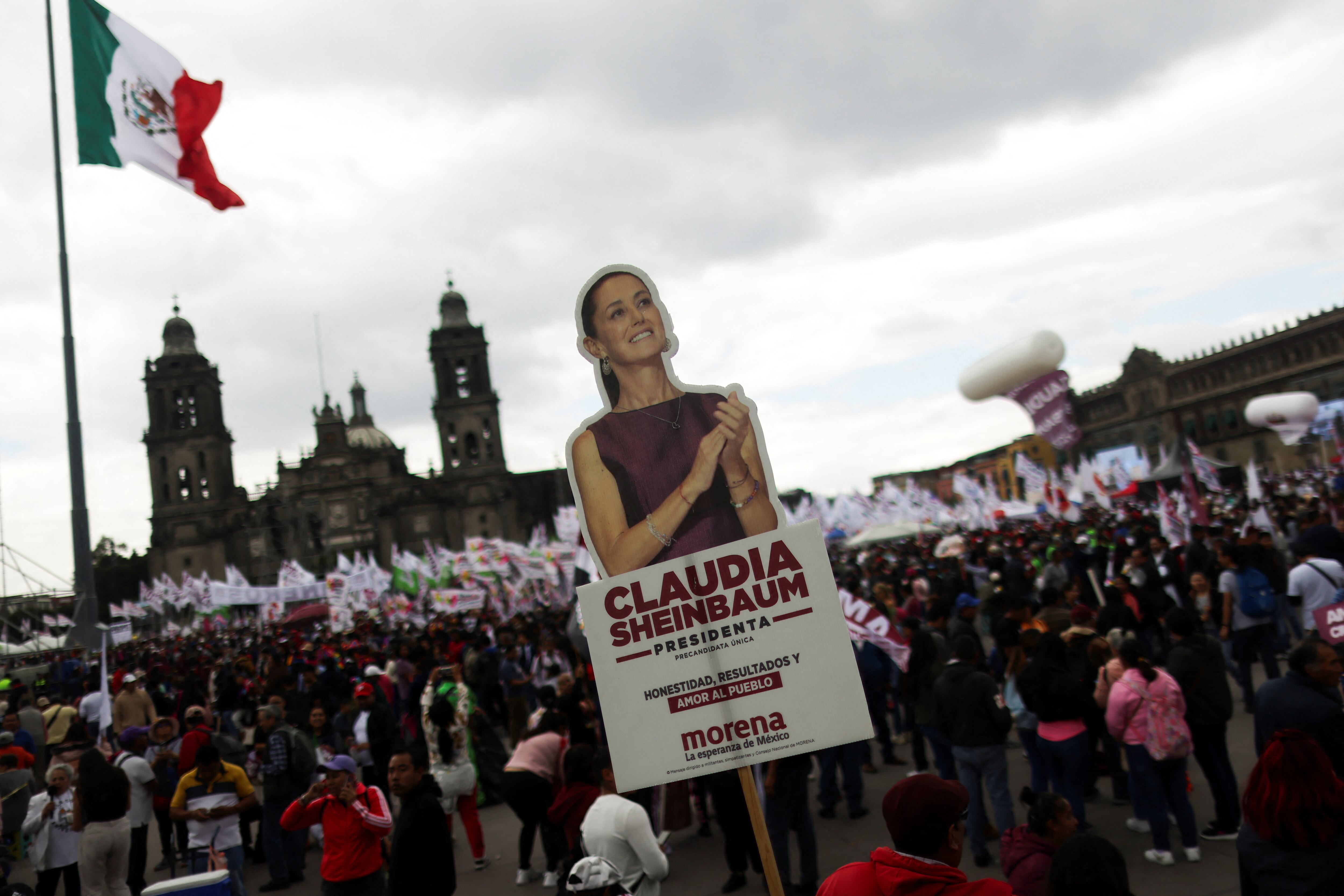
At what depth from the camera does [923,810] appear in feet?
7.50

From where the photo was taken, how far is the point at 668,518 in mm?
3447

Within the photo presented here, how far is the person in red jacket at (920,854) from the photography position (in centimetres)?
207

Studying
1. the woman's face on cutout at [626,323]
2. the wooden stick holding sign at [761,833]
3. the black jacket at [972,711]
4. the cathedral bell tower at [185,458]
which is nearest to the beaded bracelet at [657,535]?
the woman's face on cutout at [626,323]

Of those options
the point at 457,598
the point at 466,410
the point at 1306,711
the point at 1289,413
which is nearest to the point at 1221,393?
the point at 1289,413

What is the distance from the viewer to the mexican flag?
364 inches

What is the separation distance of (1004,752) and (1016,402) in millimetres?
6951

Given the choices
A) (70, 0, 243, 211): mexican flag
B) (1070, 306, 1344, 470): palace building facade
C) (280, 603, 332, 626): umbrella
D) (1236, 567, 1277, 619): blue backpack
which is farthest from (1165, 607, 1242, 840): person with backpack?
(1070, 306, 1344, 470): palace building facade

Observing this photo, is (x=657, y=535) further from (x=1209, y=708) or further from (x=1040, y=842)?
(x=1209, y=708)

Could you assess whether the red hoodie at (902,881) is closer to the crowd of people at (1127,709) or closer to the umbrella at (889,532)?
the crowd of people at (1127,709)

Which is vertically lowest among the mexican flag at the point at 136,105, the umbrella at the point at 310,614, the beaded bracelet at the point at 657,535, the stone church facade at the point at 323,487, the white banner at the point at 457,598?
the beaded bracelet at the point at 657,535

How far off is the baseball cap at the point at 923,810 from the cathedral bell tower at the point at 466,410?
70.9m

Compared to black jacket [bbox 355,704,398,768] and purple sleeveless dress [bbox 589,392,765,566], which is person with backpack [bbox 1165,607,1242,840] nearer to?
purple sleeveless dress [bbox 589,392,765,566]

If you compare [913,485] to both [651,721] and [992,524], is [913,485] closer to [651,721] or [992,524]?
[992,524]

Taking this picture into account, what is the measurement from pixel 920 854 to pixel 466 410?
7236 cm
